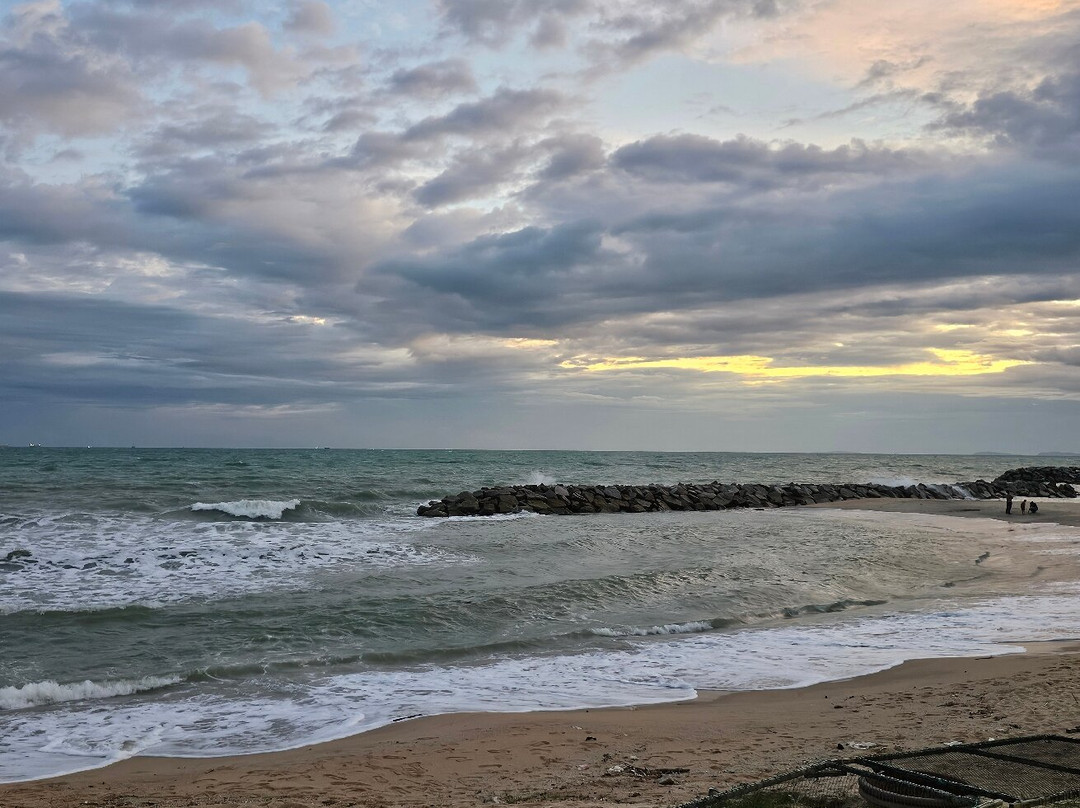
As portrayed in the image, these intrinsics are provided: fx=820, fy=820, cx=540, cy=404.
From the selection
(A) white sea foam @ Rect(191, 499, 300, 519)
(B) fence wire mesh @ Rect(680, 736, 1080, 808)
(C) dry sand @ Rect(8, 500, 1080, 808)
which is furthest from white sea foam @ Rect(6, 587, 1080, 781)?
(A) white sea foam @ Rect(191, 499, 300, 519)

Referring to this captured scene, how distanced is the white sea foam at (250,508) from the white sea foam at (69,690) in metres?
18.5

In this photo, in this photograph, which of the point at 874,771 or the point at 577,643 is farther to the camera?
the point at 577,643

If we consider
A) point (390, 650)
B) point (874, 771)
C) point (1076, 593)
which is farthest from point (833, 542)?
point (874, 771)

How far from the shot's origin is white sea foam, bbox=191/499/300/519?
88.6 ft

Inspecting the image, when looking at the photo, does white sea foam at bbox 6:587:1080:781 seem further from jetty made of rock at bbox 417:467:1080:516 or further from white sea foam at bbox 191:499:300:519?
jetty made of rock at bbox 417:467:1080:516

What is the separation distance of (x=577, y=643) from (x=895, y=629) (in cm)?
442

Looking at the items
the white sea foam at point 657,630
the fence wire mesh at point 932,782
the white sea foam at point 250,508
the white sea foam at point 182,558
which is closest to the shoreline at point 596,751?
the fence wire mesh at point 932,782

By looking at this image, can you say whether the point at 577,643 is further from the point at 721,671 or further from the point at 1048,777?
the point at 1048,777

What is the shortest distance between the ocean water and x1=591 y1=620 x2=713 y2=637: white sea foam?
42mm

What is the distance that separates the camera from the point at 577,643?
10.5 meters

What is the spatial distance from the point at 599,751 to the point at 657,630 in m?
4.96

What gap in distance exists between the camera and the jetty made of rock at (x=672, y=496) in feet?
106

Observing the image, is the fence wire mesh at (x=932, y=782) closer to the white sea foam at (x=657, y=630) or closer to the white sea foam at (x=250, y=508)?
the white sea foam at (x=657, y=630)

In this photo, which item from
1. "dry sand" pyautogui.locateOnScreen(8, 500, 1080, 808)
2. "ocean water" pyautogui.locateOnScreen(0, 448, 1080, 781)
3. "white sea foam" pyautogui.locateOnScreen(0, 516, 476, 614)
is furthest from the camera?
"white sea foam" pyautogui.locateOnScreen(0, 516, 476, 614)
